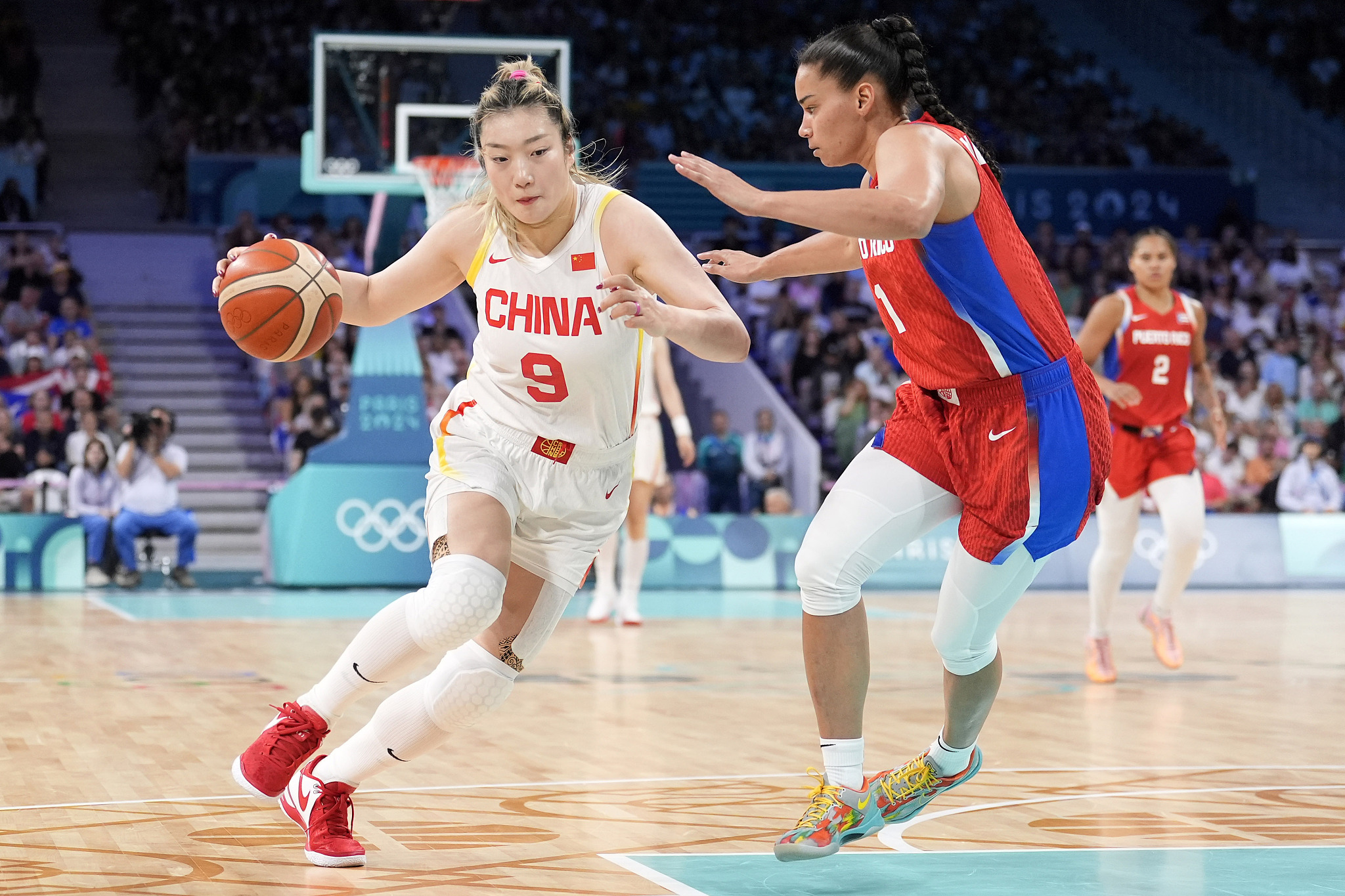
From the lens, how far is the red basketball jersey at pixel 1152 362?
809 centimetres

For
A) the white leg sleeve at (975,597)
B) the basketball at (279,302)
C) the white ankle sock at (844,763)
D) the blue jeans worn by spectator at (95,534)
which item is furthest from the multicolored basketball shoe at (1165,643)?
the blue jeans worn by spectator at (95,534)

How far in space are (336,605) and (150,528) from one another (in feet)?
8.15

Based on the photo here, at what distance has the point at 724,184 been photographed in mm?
3535

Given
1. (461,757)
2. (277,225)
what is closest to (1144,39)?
(277,225)

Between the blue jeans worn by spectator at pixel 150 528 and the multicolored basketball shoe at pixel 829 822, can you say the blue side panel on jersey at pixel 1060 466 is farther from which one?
the blue jeans worn by spectator at pixel 150 528

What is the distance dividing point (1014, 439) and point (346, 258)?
16263 millimetres

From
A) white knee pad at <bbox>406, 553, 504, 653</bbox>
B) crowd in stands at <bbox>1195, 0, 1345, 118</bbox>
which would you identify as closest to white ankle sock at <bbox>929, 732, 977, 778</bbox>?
white knee pad at <bbox>406, 553, 504, 653</bbox>

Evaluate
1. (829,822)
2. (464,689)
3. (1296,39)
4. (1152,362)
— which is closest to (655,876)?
(829,822)

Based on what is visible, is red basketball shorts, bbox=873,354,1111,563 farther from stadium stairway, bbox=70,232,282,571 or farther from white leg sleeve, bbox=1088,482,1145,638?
stadium stairway, bbox=70,232,282,571

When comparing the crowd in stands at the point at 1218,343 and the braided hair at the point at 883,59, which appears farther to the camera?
the crowd in stands at the point at 1218,343

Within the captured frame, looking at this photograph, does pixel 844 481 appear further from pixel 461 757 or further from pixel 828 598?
pixel 461 757

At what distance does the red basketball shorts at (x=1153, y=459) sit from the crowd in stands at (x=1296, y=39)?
66.1ft

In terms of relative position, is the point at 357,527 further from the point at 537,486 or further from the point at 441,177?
the point at 537,486

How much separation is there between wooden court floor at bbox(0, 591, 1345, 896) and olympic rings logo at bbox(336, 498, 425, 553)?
3853 mm
